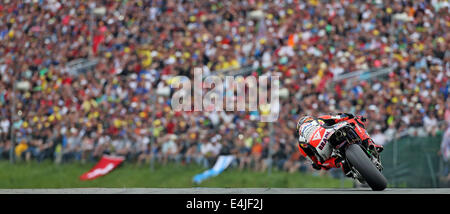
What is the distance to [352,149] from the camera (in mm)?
8719

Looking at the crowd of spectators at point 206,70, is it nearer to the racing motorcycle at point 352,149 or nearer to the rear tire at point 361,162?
the racing motorcycle at point 352,149

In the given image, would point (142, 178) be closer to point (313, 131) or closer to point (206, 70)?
point (206, 70)

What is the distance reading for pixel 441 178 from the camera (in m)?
13.0

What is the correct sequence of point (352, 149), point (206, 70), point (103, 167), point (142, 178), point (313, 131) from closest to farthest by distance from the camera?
point (352, 149) → point (313, 131) → point (142, 178) → point (103, 167) → point (206, 70)

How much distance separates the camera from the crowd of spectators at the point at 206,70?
1625 centimetres

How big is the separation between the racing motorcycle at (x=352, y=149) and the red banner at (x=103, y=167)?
783 cm

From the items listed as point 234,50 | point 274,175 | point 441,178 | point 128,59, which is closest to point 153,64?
point 128,59

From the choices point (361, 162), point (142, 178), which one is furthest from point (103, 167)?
point (361, 162)

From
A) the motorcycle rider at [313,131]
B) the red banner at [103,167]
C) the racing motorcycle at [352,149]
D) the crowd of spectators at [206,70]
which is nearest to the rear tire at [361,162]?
the racing motorcycle at [352,149]

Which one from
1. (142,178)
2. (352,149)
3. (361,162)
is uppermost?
(352,149)

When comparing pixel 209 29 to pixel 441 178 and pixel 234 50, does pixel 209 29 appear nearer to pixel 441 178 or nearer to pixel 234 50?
pixel 234 50

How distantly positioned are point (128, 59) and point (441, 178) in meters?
9.84

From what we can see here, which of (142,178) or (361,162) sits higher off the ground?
(361,162)

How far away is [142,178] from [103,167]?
106 cm
